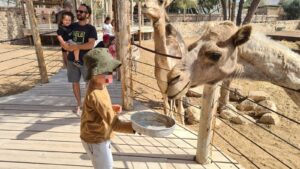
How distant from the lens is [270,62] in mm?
3090

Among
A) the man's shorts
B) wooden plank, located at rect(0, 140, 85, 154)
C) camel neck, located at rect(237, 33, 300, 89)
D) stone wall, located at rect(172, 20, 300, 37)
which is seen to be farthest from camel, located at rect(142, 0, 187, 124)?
stone wall, located at rect(172, 20, 300, 37)

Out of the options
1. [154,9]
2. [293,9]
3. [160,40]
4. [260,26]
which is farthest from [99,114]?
[293,9]

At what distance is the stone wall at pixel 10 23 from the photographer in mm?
23062

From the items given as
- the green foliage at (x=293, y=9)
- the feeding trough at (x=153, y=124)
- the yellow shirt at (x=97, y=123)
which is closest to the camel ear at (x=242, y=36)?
the feeding trough at (x=153, y=124)

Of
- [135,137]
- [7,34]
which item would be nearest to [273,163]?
[135,137]

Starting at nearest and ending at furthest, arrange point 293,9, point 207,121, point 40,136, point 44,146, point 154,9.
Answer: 1. point 207,121
2. point 44,146
3. point 40,136
4. point 154,9
5. point 293,9

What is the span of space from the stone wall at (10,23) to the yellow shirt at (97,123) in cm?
2272

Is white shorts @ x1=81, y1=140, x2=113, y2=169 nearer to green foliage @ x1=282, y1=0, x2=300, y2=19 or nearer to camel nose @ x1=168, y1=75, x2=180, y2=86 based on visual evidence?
camel nose @ x1=168, y1=75, x2=180, y2=86

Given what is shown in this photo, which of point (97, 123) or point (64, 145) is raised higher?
point (97, 123)

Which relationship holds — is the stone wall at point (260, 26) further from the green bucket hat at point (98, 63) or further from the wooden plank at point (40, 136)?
the green bucket hat at point (98, 63)

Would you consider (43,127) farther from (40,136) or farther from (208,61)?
(208,61)

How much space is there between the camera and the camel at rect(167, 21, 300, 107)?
306 centimetres

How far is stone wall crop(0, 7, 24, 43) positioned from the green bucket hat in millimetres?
22812

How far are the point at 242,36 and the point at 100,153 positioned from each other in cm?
174
